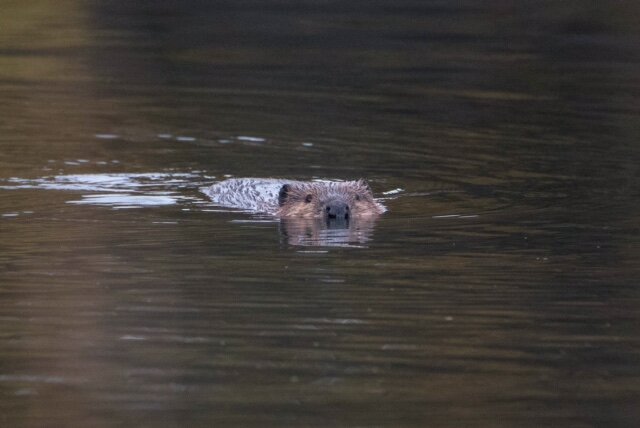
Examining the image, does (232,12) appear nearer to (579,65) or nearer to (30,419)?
(579,65)

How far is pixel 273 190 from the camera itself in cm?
1266

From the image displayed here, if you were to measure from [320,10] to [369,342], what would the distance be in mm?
18402

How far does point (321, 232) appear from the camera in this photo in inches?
440

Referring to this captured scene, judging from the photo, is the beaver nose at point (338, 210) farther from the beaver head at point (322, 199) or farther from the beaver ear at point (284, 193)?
the beaver ear at point (284, 193)

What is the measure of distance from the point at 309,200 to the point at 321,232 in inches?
33.5

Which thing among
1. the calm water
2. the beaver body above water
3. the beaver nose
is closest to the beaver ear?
the beaver body above water

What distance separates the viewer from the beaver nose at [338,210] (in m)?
11.5

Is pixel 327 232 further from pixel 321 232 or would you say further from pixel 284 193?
pixel 284 193

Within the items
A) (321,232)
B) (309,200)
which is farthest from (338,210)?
(309,200)

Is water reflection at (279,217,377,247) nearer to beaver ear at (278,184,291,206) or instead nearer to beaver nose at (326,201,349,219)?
beaver nose at (326,201,349,219)

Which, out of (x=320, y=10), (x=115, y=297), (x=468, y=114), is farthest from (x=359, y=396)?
(x=320, y=10)

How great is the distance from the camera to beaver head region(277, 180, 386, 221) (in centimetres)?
1190

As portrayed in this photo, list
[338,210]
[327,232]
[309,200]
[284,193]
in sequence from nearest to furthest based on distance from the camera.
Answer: [327,232]
[338,210]
[309,200]
[284,193]

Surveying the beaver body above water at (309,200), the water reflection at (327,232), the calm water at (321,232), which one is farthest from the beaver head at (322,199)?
the calm water at (321,232)
